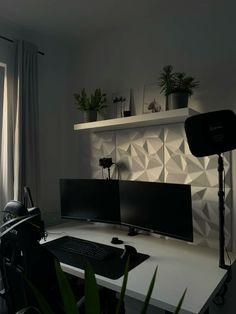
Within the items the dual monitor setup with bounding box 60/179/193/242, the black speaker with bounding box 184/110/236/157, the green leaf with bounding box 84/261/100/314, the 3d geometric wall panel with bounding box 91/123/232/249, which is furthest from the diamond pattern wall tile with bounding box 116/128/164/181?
the green leaf with bounding box 84/261/100/314

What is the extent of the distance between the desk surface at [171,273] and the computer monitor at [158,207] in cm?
12

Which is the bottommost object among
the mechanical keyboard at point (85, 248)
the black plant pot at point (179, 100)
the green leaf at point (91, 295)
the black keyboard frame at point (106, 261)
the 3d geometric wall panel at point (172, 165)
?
the black keyboard frame at point (106, 261)

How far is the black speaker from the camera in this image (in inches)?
52.6

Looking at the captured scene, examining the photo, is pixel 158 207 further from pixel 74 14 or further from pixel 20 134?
pixel 74 14

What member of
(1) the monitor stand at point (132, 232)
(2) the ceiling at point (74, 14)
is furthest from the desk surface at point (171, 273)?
(2) the ceiling at point (74, 14)

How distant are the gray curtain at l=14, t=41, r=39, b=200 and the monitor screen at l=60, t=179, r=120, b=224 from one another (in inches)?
11.8

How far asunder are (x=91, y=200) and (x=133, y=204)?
0.41 meters

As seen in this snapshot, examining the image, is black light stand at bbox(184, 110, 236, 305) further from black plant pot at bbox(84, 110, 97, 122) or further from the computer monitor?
black plant pot at bbox(84, 110, 97, 122)

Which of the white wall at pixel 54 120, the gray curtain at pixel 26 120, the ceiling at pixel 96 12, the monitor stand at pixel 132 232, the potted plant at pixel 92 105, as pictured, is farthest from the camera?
the white wall at pixel 54 120

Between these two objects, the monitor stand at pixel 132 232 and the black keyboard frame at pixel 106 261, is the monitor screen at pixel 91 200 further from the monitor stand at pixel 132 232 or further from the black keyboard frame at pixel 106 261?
the black keyboard frame at pixel 106 261

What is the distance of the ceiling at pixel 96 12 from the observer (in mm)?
1884

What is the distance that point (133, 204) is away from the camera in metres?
1.89

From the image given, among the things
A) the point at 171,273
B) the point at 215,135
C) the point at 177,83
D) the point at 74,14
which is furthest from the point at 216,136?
the point at 74,14

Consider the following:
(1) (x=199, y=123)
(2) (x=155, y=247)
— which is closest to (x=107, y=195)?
(2) (x=155, y=247)
